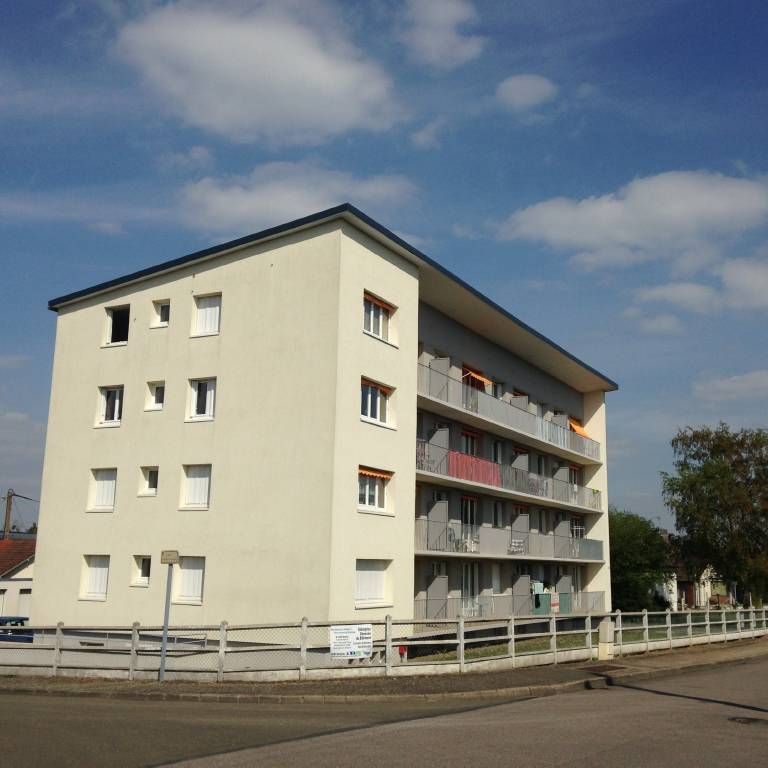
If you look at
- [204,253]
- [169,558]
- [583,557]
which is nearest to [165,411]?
[204,253]

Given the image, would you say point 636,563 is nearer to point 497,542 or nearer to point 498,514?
point 498,514

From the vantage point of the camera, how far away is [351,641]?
1712 cm

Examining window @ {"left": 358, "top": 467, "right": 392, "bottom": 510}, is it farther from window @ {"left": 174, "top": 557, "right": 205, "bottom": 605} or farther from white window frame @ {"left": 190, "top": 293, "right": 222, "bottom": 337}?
white window frame @ {"left": 190, "top": 293, "right": 222, "bottom": 337}

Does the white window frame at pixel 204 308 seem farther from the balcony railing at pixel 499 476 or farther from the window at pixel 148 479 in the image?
the balcony railing at pixel 499 476

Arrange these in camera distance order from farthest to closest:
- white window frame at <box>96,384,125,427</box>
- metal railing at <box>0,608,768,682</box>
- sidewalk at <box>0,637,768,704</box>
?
white window frame at <box>96,384,125,427</box> → metal railing at <box>0,608,768,682</box> → sidewalk at <box>0,637,768,704</box>

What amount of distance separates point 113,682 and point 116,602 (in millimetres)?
7549

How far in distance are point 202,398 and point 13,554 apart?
108 feet

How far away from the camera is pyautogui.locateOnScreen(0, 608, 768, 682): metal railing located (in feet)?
55.0

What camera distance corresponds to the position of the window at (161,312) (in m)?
26.0

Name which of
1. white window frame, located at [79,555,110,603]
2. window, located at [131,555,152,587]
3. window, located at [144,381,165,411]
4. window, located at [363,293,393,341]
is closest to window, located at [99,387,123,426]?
window, located at [144,381,165,411]

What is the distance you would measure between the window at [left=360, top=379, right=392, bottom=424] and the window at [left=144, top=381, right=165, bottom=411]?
6.09 meters

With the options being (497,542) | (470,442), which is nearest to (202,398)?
(470,442)

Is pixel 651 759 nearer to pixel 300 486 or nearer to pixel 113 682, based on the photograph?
pixel 113 682

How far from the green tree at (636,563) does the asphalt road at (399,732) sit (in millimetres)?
44546
